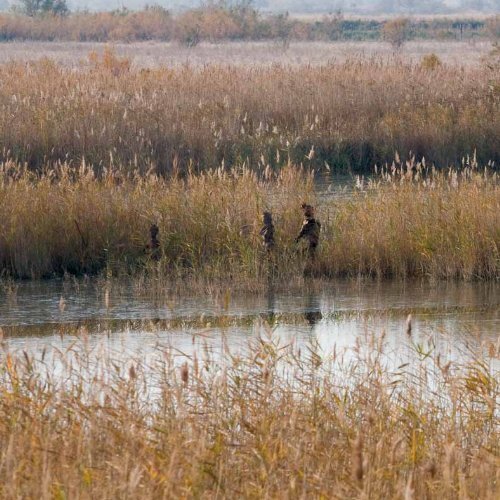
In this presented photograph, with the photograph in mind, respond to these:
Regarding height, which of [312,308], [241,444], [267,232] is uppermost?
[241,444]

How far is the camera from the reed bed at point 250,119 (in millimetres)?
14234

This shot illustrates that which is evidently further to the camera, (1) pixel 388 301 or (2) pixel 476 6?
(2) pixel 476 6

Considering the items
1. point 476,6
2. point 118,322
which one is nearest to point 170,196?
point 118,322

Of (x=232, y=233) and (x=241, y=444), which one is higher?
(x=241, y=444)

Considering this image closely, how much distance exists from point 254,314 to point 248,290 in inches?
32.6

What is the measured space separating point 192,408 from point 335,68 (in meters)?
15.9

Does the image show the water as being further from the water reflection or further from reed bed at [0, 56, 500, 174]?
reed bed at [0, 56, 500, 174]

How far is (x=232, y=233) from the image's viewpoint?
32.3 ft

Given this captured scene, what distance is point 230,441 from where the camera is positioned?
194 inches

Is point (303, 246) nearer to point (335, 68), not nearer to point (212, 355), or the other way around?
point (212, 355)

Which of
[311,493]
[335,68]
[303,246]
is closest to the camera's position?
[311,493]

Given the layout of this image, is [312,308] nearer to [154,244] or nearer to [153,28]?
[154,244]

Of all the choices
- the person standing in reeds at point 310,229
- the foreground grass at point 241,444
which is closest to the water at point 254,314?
the person standing in reeds at point 310,229

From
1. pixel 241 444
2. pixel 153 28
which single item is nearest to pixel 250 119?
pixel 241 444
